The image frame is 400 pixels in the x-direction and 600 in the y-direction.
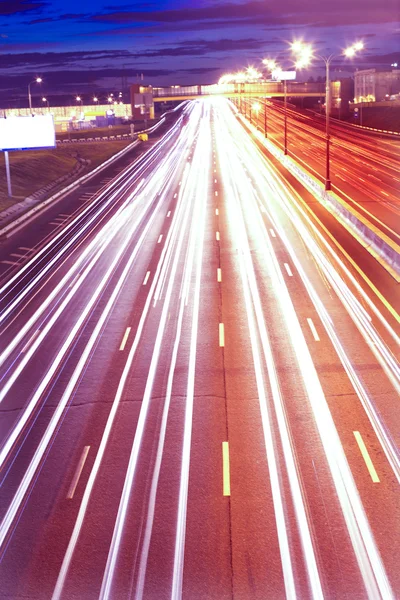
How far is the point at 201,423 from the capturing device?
16.7 m

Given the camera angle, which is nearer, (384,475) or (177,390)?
(384,475)

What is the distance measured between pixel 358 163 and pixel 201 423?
184 ft

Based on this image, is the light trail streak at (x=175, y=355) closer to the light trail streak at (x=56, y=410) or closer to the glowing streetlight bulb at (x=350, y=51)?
the light trail streak at (x=56, y=410)

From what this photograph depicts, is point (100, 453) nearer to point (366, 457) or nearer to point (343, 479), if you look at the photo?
point (343, 479)

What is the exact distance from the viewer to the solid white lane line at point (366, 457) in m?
14.1

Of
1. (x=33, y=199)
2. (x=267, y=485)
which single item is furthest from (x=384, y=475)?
(x=33, y=199)

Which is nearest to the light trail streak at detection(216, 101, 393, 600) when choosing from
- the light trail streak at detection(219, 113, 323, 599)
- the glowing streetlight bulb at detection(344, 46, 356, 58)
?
the light trail streak at detection(219, 113, 323, 599)

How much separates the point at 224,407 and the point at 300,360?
3.67 meters

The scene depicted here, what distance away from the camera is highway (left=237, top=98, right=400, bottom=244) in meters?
42.6

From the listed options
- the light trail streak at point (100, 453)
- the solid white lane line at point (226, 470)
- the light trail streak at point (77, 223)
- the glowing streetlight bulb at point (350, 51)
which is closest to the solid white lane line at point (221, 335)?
the light trail streak at point (100, 453)

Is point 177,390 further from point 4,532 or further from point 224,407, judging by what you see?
point 4,532

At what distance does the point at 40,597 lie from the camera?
440 inches

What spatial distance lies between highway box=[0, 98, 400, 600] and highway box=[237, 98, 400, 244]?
8108 mm

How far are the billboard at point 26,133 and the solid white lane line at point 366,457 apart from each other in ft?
142
